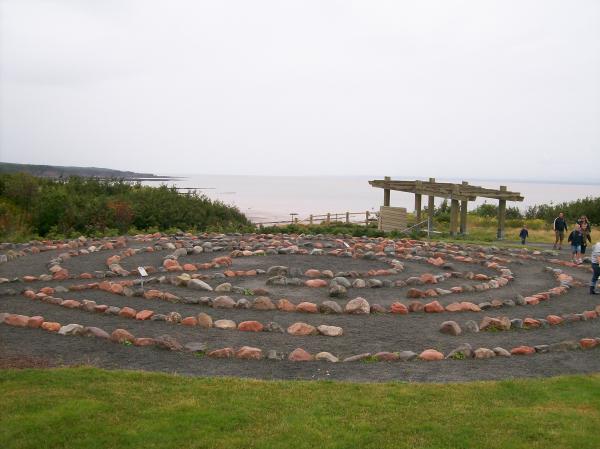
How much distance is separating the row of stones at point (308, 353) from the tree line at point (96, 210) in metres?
12.8

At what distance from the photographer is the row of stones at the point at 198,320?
8633 mm

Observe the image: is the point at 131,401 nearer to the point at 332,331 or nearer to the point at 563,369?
the point at 332,331

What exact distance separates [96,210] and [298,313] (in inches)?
580

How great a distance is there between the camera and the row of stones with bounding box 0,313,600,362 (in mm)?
7422

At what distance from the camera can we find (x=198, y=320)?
8.99 m

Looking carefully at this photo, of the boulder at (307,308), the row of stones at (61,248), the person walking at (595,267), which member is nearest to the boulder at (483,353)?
the boulder at (307,308)

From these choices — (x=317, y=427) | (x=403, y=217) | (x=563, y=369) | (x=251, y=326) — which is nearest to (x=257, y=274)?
(x=251, y=326)

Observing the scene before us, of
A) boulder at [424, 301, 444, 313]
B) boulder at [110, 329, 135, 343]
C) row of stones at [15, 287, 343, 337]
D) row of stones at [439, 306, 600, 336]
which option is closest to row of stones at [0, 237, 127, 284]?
row of stones at [15, 287, 343, 337]

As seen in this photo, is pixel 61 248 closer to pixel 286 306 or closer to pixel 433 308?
pixel 286 306

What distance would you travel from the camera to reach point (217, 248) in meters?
16.7

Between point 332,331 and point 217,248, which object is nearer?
point 332,331

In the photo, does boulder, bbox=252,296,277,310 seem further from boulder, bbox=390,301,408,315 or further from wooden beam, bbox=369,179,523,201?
wooden beam, bbox=369,179,523,201

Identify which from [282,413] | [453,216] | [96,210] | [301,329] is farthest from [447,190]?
[282,413]

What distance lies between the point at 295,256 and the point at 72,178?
18778 mm
